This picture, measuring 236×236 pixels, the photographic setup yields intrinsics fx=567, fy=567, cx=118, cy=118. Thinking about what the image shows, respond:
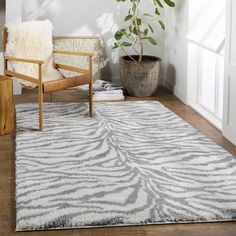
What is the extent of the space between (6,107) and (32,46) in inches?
37.9

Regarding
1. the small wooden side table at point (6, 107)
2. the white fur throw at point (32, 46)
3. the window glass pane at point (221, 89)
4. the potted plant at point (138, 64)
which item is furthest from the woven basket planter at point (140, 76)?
the small wooden side table at point (6, 107)

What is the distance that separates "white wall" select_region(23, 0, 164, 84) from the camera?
5973mm

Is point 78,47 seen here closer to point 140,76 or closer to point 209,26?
point 140,76

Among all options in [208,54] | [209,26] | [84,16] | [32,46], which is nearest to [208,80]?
[208,54]

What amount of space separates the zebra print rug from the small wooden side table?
0.10 m

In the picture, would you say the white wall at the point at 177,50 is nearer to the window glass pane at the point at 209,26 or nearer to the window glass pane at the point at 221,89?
the window glass pane at the point at 209,26

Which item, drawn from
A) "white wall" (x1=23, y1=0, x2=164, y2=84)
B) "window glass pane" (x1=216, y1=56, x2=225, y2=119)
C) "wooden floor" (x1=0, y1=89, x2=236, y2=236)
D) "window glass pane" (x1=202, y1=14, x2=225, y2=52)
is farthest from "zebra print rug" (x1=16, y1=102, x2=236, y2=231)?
"white wall" (x1=23, y1=0, x2=164, y2=84)

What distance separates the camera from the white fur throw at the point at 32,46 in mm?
4945

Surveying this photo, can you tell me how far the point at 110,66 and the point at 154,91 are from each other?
0.74 m

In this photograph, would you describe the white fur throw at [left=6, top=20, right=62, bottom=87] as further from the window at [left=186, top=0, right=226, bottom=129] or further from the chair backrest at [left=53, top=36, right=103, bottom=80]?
the window at [left=186, top=0, right=226, bottom=129]

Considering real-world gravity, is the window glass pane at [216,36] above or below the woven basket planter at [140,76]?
above

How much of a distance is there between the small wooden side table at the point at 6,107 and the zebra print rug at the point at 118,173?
3.9 inches

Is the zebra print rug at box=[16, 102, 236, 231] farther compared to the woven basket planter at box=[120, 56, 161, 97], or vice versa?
the woven basket planter at box=[120, 56, 161, 97]

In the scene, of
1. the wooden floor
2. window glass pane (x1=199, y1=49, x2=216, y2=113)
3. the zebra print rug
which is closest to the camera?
the wooden floor
